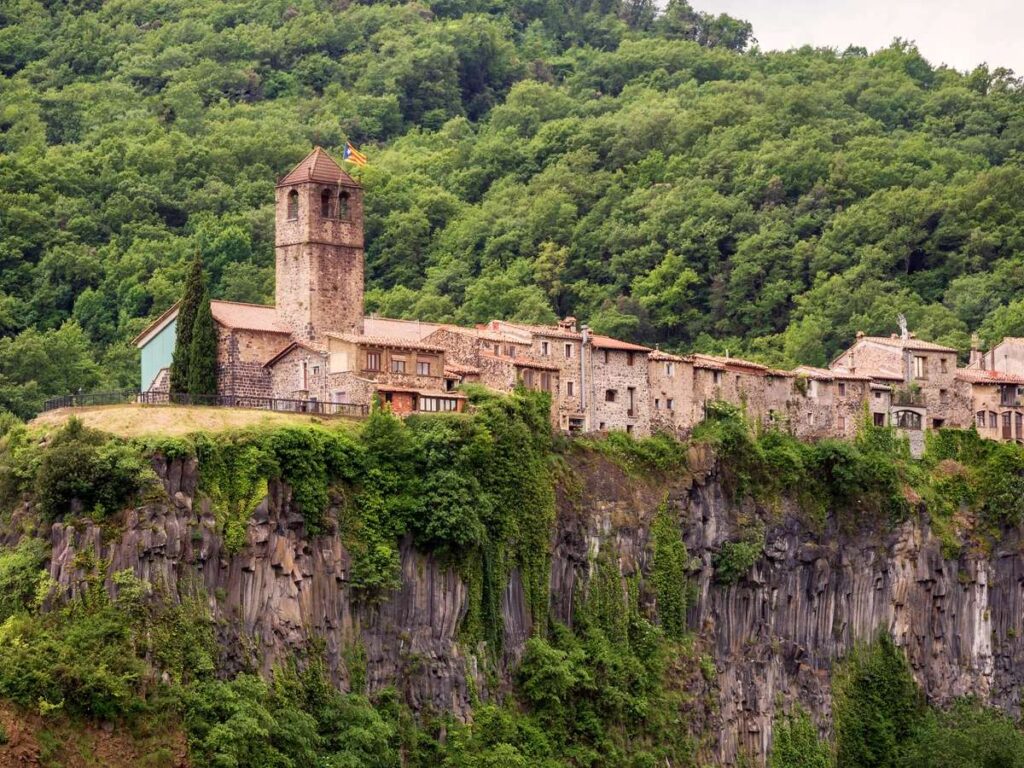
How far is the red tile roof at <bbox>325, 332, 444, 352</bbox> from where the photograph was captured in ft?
336

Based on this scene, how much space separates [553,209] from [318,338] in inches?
2069

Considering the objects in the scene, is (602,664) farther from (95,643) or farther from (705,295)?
(705,295)

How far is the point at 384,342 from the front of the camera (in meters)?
103

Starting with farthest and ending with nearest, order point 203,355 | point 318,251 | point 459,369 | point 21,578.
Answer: point 318,251 → point 459,369 → point 203,355 → point 21,578

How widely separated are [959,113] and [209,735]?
357ft

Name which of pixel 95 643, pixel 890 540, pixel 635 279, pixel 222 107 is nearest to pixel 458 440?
pixel 95 643

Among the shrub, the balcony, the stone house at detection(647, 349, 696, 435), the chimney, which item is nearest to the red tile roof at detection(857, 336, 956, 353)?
the balcony

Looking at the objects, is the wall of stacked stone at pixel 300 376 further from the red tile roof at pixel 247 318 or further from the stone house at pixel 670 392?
the stone house at pixel 670 392

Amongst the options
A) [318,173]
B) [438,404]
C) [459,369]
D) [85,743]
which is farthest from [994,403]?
[85,743]

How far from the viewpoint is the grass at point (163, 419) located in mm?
92250

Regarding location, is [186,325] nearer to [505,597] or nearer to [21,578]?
[505,597]

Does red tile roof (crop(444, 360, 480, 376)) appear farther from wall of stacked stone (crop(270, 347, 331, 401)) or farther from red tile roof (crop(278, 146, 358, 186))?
red tile roof (crop(278, 146, 358, 186))

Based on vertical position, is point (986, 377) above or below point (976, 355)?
below

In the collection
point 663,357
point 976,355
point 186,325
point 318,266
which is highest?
point 318,266
